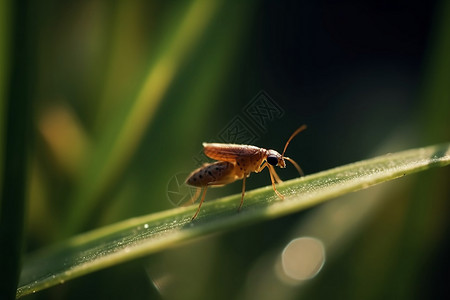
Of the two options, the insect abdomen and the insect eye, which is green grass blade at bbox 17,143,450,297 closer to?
the insect abdomen

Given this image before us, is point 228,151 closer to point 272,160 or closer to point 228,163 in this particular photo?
point 228,163

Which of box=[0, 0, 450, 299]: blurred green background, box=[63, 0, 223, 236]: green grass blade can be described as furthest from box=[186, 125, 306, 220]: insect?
box=[63, 0, 223, 236]: green grass blade

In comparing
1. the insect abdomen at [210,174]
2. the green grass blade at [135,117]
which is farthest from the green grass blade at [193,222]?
the insect abdomen at [210,174]

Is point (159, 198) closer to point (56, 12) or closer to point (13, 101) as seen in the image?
point (13, 101)

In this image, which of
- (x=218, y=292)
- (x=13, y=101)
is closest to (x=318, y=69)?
(x=218, y=292)

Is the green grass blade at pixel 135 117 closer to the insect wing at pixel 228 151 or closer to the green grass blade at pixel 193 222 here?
the insect wing at pixel 228 151

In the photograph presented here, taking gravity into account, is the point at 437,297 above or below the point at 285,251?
below
